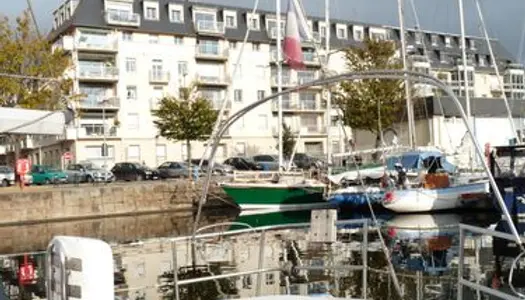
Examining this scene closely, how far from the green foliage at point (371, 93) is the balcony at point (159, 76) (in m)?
24.9

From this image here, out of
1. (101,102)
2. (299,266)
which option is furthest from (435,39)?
(299,266)

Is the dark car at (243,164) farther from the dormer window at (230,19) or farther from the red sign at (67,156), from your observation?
the dormer window at (230,19)

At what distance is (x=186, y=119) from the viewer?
2163 inches

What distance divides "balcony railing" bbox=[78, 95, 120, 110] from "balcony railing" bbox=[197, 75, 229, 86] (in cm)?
888

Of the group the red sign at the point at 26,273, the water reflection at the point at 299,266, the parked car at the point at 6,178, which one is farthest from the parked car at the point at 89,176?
the red sign at the point at 26,273

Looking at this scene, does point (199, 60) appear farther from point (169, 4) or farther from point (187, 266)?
Result: point (187, 266)

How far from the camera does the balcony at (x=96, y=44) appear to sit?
211ft

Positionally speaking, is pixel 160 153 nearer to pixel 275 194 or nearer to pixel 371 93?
pixel 371 93

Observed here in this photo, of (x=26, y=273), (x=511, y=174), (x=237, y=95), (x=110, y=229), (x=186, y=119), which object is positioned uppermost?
(x=237, y=95)

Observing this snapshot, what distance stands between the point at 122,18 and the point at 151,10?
452 centimetres

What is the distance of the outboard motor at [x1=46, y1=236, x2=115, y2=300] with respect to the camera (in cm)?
446

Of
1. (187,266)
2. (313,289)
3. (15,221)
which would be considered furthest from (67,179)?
(313,289)

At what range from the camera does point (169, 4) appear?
71.9m

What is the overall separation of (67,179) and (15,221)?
599 inches
